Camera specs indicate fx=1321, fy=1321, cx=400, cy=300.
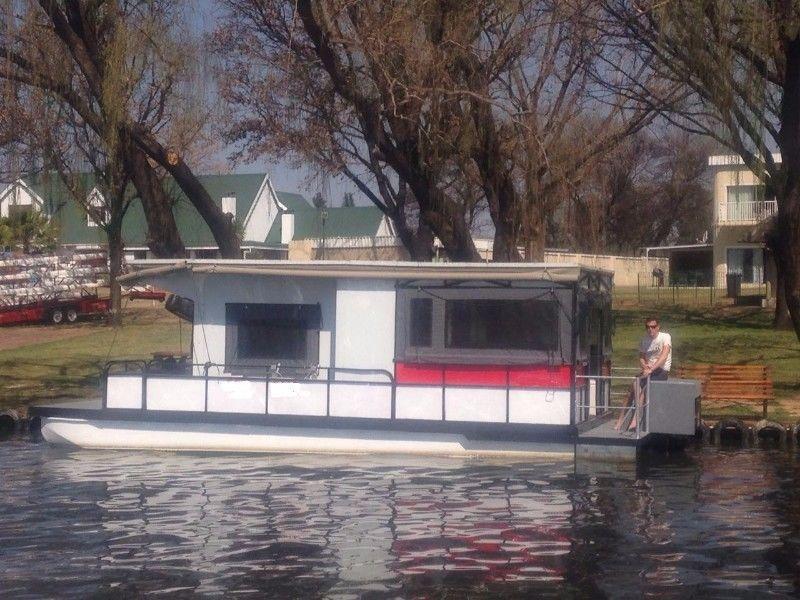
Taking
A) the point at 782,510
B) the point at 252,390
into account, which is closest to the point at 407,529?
the point at 782,510

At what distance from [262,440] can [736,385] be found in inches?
345

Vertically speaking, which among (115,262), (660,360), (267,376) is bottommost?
(267,376)

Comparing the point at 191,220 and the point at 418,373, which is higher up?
the point at 191,220

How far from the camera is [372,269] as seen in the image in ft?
61.6

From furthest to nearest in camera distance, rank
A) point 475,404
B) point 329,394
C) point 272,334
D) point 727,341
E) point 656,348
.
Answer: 1. point 727,341
2. point 272,334
3. point 656,348
4. point 329,394
5. point 475,404

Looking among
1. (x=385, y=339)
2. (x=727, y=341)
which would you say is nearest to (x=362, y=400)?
(x=385, y=339)

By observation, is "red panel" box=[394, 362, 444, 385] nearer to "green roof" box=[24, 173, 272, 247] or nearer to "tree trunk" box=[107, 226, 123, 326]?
"tree trunk" box=[107, 226, 123, 326]

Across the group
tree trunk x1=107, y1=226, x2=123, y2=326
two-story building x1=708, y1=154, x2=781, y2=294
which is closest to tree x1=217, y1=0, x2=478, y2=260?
tree trunk x1=107, y1=226, x2=123, y2=326

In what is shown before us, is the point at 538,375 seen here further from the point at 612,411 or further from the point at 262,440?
the point at 262,440

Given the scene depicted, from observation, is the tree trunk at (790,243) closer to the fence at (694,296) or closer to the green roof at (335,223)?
the fence at (694,296)

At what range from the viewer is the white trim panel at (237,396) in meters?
18.9

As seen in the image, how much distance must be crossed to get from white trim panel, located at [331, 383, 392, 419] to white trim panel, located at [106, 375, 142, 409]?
2925mm

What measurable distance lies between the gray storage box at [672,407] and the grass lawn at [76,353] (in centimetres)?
1284

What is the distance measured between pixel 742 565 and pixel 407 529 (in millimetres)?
3506
